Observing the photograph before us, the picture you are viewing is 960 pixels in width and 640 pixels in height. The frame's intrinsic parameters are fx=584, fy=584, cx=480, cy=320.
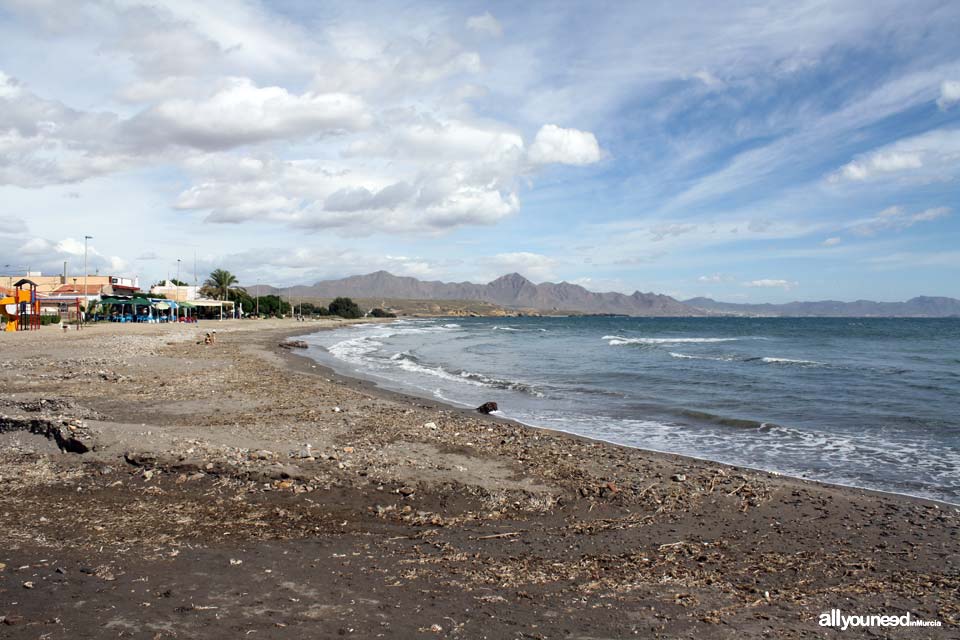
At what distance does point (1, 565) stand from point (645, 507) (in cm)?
734

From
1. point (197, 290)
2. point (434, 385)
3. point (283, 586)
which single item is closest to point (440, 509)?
point (283, 586)

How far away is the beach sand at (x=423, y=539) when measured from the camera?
Answer: 4.83 meters

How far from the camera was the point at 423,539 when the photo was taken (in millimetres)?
6641

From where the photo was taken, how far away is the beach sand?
4.83 meters

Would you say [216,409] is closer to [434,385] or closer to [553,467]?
[553,467]

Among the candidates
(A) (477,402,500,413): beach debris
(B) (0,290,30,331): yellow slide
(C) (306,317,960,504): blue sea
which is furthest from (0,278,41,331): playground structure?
(A) (477,402,500,413): beach debris

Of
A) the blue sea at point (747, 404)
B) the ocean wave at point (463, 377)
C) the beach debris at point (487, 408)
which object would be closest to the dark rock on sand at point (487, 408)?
the beach debris at point (487, 408)

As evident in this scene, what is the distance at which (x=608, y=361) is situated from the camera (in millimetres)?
36656

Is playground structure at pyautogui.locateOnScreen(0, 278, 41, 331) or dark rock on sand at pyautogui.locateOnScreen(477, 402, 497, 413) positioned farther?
playground structure at pyautogui.locateOnScreen(0, 278, 41, 331)

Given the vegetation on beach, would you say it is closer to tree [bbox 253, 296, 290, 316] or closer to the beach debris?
tree [bbox 253, 296, 290, 316]

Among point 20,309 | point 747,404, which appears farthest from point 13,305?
point 747,404

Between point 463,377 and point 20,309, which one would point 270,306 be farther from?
point 463,377

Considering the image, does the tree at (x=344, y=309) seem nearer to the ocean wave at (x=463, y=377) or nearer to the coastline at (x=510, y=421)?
the ocean wave at (x=463, y=377)

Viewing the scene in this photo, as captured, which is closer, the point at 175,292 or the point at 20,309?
the point at 20,309
